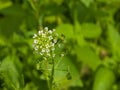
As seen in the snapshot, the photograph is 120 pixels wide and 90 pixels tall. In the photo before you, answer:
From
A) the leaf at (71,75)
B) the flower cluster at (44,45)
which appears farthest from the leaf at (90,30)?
the flower cluster at (44,45)

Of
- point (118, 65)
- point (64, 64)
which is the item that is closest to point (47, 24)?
point (118, 65)

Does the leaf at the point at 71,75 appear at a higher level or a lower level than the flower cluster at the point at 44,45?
lower

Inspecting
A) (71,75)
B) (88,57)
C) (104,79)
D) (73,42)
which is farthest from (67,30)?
(71,75)

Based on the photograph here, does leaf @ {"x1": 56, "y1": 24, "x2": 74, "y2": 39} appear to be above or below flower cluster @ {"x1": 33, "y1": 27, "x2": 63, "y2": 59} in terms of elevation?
above

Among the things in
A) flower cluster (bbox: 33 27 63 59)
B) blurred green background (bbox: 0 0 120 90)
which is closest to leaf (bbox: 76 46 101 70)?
blurred green background (bbox: 0 0 120 90)

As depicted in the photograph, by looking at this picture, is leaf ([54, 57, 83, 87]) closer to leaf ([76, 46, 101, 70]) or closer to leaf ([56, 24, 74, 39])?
leaf ([76, 46, 101, 70])

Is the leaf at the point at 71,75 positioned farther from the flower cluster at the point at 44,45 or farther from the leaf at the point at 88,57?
A: the flower cluster at the point at 44,45

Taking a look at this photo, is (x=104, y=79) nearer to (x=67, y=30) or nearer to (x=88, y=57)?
(x=88, y=57)

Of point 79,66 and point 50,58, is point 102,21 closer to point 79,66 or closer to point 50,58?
point 79,66
